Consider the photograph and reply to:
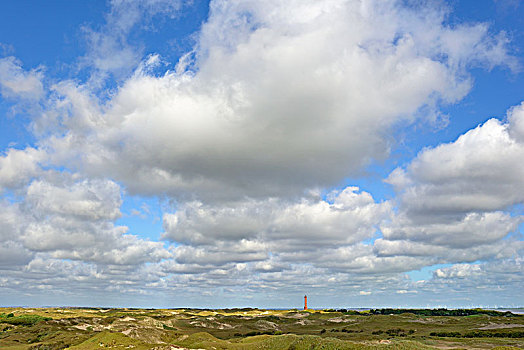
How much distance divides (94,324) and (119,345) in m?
41.3

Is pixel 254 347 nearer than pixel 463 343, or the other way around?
pixel 254 347

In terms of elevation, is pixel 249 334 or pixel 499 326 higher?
pixel 499 326

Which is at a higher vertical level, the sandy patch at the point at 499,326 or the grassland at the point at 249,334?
the sandy patch at the point at 499,326

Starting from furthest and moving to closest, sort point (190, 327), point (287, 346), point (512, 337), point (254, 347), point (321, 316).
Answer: point (321, 316) < point (190, 327) < point (512, 337) < point (254, 347) < point (287, 346)

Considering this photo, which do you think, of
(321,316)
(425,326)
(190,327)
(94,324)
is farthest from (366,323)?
(94,324)

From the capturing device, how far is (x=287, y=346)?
136 ft

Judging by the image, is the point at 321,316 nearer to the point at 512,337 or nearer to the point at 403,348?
the point at 512,337

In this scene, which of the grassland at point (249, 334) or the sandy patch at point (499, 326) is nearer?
the grassland at point (249, 334)

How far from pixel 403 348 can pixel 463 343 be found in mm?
22268

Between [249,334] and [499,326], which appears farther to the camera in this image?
[499,326]

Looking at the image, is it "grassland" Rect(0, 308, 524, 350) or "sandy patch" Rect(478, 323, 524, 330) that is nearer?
"grassland" Rect(0, 308, 524, 350)

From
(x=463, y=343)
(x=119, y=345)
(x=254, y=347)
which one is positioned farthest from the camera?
(x=463, y=343)

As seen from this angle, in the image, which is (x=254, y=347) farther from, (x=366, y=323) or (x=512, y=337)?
(x=366, y=323)

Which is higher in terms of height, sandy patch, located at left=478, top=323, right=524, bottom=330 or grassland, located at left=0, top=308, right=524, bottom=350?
sandy patch, located at left=478, top=323, right=524, bottom=330
